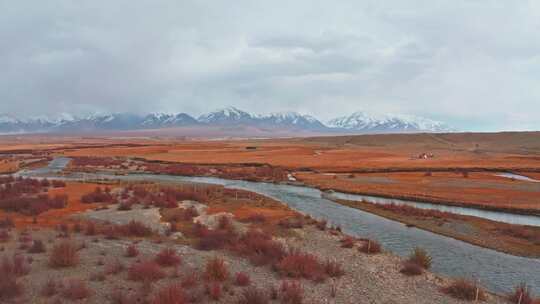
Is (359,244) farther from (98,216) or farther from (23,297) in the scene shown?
(98,216)

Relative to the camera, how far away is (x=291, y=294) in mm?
12938

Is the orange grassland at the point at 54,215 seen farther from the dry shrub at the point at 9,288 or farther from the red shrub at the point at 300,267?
the red shrub at the point at 300,267

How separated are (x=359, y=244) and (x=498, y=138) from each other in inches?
6867

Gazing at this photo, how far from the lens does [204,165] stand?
258 ft

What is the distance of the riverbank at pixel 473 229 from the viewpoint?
74.4 ft

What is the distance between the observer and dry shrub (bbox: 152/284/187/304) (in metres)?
11.5

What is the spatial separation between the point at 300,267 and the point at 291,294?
3.11 m

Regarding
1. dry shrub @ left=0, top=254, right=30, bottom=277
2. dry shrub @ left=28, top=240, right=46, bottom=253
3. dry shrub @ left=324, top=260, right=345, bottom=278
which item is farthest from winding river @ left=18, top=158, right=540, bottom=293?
dry shrub @ left=28, top=240, right=46, bottom=253

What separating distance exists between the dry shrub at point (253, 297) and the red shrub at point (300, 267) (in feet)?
9.47

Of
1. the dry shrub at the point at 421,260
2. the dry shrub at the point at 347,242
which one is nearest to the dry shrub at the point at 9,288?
the dry shrub at the point at 347,242

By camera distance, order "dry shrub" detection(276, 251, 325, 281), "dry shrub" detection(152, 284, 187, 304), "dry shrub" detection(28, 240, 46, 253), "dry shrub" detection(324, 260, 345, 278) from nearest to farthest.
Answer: "dry shrub" detection(152, 284, 187, 304) < "dry shrub" detection(276, 251, 325, 281) < "dry shrub" detection(324, 260, 345, 278) < "dry shrub" detection(28, 240, 46, 253)

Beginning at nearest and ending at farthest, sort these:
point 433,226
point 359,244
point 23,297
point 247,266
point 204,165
→ point 23,297 → point 247,266 → point 359,244 → point 433,226 → point 204,165

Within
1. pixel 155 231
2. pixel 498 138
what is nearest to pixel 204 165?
pixel 155 231

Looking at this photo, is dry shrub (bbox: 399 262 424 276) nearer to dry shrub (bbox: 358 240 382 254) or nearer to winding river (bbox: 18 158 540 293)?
winding river (bbox: 18 158 540 293)
